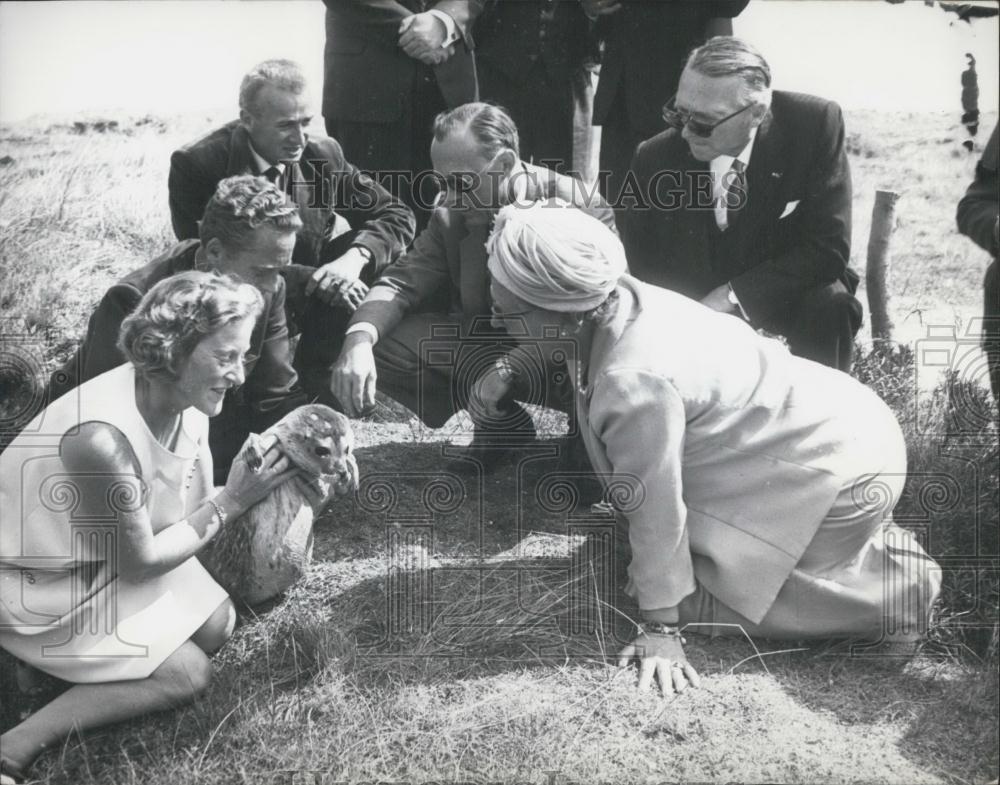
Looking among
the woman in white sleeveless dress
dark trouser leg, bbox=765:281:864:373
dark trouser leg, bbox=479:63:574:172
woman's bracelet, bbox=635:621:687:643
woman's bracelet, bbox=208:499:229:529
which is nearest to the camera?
the woman in white sleeveless dress

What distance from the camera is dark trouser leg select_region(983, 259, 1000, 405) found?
462 centimetres

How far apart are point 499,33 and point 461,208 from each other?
37.0 inches

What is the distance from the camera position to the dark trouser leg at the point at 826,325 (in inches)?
191

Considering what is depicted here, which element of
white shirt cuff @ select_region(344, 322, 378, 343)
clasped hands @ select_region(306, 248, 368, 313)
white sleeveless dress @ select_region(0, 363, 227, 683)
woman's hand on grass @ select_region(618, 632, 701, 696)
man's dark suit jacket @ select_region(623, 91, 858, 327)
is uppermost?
man's dark suit jacket @ select_region(623, 91, 858, 327)

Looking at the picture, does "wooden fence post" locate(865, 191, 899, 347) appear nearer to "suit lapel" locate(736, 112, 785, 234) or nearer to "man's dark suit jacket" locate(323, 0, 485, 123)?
"suit lapel" locate(736, 112, 785, 234)

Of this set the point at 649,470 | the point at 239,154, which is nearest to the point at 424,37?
the point at 239,154

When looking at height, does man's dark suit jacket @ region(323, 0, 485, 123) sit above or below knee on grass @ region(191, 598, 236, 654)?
above

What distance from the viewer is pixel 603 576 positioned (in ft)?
14.4

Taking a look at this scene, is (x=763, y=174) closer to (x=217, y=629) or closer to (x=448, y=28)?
(x=448, y=28)

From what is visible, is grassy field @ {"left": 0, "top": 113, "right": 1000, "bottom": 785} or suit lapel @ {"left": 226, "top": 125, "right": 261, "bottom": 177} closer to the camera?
grassy field @ {"left": 0, "top": 113, "right": 1000, "bottom": 785}

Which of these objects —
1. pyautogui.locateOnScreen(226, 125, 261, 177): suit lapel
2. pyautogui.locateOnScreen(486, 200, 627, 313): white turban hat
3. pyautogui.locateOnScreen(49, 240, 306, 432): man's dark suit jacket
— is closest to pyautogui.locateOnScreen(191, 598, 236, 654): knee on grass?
pyautogui.locateOnScreen(49, 240, 306, 432): man's dark suit jacket

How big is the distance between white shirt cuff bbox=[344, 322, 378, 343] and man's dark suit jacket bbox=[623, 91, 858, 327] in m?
1.18

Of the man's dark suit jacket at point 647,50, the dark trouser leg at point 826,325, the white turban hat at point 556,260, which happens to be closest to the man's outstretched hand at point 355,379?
the white turban hat at point 556,260

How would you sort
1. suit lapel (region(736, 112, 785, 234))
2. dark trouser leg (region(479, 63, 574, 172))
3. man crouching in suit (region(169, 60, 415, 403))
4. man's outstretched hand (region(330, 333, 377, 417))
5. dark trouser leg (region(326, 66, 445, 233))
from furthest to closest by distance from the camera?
1. dark trouser leg (region(479, 63, 574, 172))
2. dark trouser leg (region(326, 66, 445, 233))
3. man crouching in suit (region(169, 60, 415, 403))
4. suit lapel (region(736, 112, 785, 234))
5. man's outstretched hand (region(330, 333, 377, 417))
